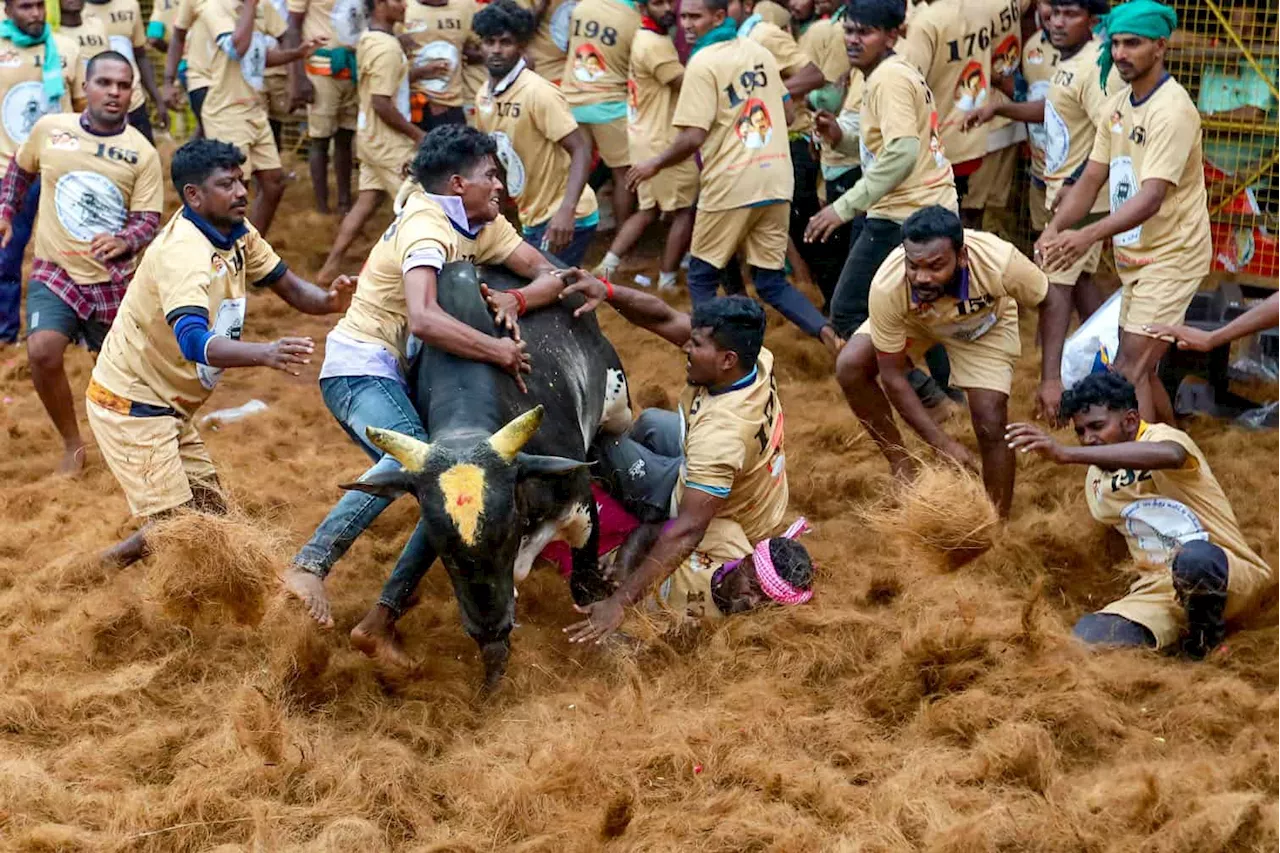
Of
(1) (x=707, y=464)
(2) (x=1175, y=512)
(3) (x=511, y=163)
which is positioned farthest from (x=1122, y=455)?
(3) (x=511, y=163)

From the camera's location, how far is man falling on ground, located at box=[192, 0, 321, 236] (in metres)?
10.4

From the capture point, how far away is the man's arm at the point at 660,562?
5527 millimetres

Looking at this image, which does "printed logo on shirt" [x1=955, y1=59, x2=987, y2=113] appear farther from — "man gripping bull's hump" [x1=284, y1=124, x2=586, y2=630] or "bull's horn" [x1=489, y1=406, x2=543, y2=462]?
"bull's horn" [x1=489, y1=406, x2=543, y2=462]

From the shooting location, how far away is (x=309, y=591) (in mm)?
5406

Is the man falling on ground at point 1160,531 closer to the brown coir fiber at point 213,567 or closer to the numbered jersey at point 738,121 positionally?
the brown coir fiber at point 213,567

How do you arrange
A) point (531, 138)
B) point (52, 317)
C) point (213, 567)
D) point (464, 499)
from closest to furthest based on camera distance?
point (464, 499) < point (213, 567) < point (52, 317) < point (531, 138)

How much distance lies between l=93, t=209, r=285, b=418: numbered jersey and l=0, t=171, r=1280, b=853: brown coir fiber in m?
0.76

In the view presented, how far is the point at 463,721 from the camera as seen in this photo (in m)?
5.30

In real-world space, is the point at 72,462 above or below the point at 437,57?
below

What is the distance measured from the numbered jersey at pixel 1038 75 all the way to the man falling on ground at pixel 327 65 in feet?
15.4

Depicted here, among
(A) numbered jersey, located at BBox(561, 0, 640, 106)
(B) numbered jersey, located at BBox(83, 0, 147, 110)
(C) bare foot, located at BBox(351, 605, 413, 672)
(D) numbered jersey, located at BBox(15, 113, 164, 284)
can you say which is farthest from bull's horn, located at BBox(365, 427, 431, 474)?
(B) numbered jersey, located at BBox(83, 0, 147, 110)

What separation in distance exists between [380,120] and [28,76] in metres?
2.21

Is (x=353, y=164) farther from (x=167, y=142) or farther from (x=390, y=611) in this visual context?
(x=390, y=611)

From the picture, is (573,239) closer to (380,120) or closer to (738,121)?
(738,121)
